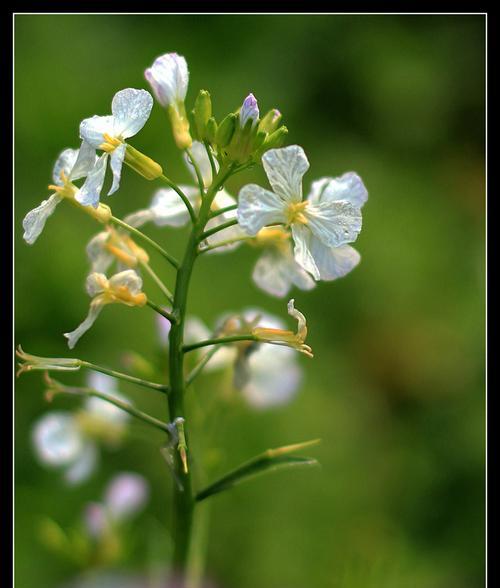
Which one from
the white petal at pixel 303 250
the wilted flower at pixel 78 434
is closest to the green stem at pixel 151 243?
the white petal at pixel 303 250

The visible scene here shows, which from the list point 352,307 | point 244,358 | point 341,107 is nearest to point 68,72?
point 341,107

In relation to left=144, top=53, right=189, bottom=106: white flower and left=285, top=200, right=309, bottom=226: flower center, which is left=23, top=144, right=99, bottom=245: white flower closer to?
left=144, top=53, right=189, bottom=106: white flower

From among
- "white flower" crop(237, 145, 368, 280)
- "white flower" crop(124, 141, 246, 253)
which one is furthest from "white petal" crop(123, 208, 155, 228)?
"white flower" crop(237, 145, 368, 280)

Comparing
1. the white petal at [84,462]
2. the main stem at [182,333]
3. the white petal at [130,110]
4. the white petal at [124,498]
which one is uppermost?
the white petal at [130,110]

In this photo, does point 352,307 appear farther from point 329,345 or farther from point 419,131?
point 419,131

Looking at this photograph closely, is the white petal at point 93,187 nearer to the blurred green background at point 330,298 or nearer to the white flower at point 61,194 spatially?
the white flower at point 61,194

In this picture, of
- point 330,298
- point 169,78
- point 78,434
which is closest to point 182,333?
point 169,78
